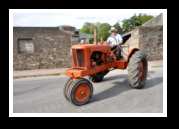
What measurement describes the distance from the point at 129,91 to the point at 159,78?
2.32 meters

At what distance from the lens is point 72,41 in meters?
16.4

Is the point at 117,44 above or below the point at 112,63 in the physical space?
above

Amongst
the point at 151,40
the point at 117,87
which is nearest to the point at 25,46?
the point at 151,40

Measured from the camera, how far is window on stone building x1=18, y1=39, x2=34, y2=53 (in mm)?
15656

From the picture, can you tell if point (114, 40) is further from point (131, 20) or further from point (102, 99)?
point (131, 20)

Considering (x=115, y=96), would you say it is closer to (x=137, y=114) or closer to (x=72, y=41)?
(x=137, y=114)

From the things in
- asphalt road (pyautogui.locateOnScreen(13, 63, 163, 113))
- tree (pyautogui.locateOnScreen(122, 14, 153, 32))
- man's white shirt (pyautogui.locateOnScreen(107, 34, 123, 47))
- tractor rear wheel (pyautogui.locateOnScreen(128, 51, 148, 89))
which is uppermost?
tree (pyautogui.locateOnScreen(122, 14, 153, 32))

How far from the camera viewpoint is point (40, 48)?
1582 cm

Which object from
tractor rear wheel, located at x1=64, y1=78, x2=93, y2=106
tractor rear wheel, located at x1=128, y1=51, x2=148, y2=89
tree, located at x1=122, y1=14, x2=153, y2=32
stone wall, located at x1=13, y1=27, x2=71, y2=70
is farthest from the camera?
tree, located at x1=122, y1=14, x2=153, y2=32

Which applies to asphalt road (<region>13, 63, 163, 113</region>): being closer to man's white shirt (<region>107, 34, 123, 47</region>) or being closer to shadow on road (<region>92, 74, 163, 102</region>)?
shadow on road (<region>92, 74, 163, 102</region>)

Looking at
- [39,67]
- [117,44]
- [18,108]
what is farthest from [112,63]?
[39,67]

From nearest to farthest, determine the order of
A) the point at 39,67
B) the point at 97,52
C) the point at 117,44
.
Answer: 1. the point at 97,52
2. the point at 117,44
3. the point at 39,67

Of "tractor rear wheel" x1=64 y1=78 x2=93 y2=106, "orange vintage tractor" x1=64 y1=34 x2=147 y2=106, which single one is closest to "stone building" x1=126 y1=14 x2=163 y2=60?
"orange vintage tractor" x1=64 y1=34 x2=147 y2=106

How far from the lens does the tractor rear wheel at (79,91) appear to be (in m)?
6.97
